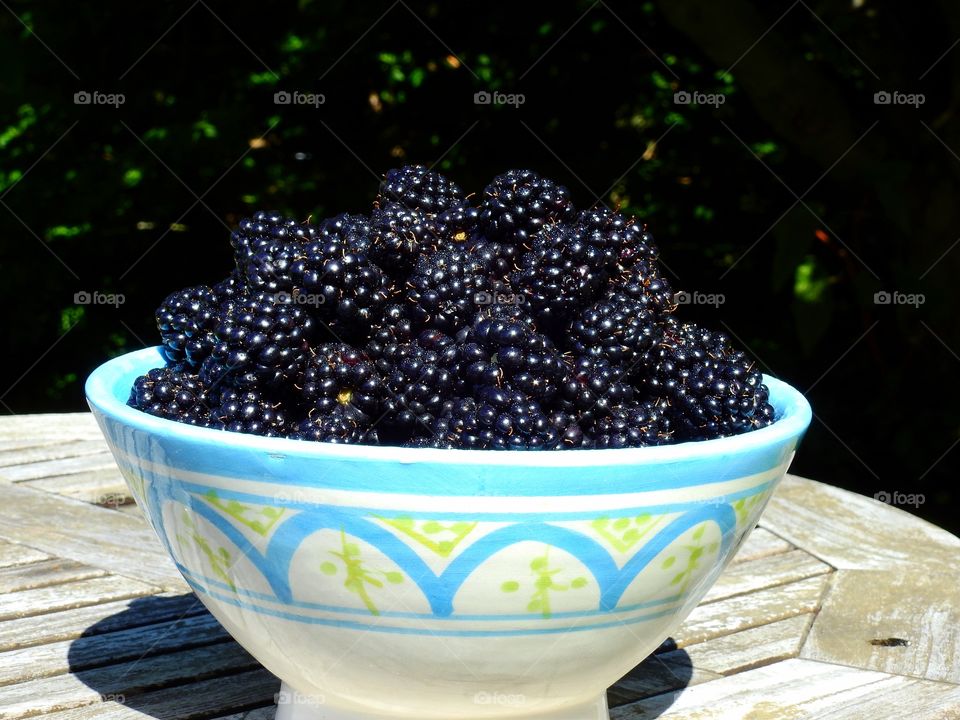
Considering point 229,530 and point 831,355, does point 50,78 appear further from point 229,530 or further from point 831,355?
point 229,530

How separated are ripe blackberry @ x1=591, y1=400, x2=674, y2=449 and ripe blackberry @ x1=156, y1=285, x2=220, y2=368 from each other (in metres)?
0.31

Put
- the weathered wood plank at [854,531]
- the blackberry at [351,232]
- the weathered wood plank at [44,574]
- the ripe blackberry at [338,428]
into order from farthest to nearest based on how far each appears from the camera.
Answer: the weathered wood plank at [854,531] → the weathered wood plank at [44,574] → the blackberry at [351,232] → the ripe blackberry at [338,428]

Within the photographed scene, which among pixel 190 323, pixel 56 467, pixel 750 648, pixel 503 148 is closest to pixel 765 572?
pixel 750 648

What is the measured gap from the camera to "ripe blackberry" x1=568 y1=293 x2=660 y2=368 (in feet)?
2.59

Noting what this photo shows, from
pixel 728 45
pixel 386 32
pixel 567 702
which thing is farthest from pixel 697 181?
pixel 567 702

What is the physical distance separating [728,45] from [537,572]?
6.34 feet

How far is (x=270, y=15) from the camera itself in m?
2.57

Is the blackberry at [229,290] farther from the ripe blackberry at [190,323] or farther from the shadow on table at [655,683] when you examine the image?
the shadow on table at [655,683]

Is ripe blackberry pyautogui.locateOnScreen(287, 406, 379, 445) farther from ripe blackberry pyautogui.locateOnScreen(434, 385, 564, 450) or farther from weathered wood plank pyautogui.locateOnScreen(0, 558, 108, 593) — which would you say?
weathered wood plank pyautogui.locateOnScreen(0, 558, 108, 593)

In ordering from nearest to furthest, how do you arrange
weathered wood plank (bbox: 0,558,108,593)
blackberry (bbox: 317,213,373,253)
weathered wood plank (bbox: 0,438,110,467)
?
blackberry (bbox: 317,213,373,253) < weathered wood plank (bbox: 0,558,108,593) < weathered wood plank (bbox: 0,438,110,467)

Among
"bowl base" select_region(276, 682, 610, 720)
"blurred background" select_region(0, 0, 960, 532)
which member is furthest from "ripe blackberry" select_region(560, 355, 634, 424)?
"blurred background" select_region(0, 0, 960, 532)

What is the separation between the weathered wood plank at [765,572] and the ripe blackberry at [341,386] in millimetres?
483

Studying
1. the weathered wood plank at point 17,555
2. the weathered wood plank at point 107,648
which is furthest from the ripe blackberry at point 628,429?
the weathered wood plank at point 17,555

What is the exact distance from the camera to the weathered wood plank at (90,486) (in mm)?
1288
